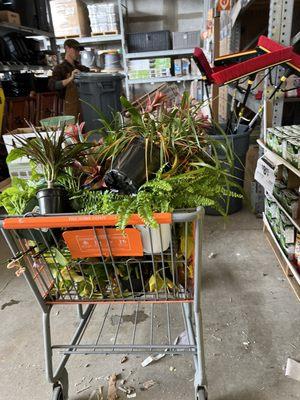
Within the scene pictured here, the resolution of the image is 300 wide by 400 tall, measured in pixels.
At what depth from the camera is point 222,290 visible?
63.9 inches

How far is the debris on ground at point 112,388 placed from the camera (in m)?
1.12

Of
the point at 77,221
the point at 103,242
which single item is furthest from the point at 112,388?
the point at 77,221

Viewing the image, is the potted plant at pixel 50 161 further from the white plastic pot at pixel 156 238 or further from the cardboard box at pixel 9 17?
the cardboard box at pixel 9 17

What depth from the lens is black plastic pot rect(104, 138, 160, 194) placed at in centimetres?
78

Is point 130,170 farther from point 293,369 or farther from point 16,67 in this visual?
point 16,67

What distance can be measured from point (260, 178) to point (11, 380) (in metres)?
1.50

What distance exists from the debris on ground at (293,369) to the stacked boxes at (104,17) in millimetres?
4682

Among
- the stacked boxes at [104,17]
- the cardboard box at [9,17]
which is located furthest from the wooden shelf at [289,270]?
the stacked boxes at [104,17]

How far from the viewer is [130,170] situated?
2.59 ft

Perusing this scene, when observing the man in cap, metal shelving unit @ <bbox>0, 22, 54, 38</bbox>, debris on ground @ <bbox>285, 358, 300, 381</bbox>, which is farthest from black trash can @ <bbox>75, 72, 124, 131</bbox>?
debris on ground @ <bbox>285, 358, 300, 381</bbox>

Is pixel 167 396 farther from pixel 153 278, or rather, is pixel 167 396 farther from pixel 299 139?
pixel 299 139

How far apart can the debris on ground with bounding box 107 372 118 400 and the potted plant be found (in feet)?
2.48

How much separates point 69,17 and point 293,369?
494cm

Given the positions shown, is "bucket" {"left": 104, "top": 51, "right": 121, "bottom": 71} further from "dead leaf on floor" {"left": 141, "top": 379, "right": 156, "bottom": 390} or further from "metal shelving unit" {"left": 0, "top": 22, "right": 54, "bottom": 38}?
"dead leaf on floor" {"left": 141, "top": 379, "right": 156, "bottom": 390}
